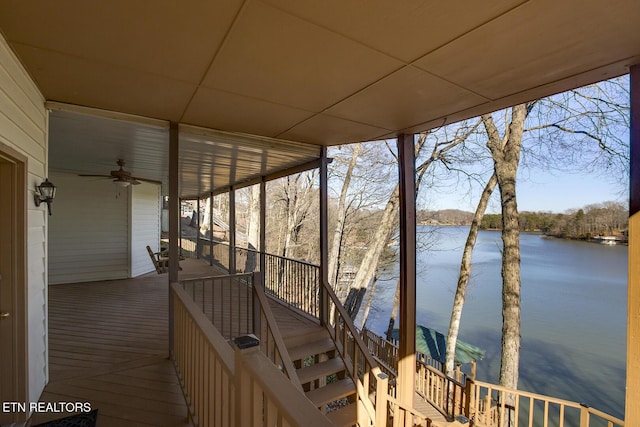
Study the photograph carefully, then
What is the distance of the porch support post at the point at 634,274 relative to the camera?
67.2 inches

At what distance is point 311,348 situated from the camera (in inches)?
153

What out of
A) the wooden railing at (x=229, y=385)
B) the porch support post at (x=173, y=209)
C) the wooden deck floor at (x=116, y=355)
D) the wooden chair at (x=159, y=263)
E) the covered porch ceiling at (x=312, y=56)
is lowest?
the wooden deck floor at (x=116, y=355)

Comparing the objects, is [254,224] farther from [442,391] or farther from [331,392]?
[331,392]

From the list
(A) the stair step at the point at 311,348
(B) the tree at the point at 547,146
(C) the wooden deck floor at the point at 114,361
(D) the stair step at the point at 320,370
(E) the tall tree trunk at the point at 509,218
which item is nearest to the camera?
(C) the wooden deck floor at the point at 114,361

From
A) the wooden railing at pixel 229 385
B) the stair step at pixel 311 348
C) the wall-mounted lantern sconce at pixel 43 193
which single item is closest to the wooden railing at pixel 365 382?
the stair step at pixel 311 348

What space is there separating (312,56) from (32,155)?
7.82 feet

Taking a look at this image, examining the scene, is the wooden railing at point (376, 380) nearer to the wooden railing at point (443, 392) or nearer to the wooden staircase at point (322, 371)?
the wooden railing at point (443, 392)

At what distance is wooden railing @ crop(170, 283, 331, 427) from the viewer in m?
0.88

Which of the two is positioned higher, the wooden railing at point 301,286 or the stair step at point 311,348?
the wooden railing at point 301,286

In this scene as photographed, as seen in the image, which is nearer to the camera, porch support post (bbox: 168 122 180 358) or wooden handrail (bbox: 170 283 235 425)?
wooden handrail (bbox: 170 283 235 425)

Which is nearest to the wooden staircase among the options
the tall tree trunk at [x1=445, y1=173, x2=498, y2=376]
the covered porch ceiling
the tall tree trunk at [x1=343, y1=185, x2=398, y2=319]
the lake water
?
the covered porch ceiling

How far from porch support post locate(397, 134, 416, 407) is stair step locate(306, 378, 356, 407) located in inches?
25.5

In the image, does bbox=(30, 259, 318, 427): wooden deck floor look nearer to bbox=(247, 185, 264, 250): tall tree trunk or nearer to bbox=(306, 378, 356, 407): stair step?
bbox=(306, 378, 356, 407): stair step

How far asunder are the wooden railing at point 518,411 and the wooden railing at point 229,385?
364 centimetres
